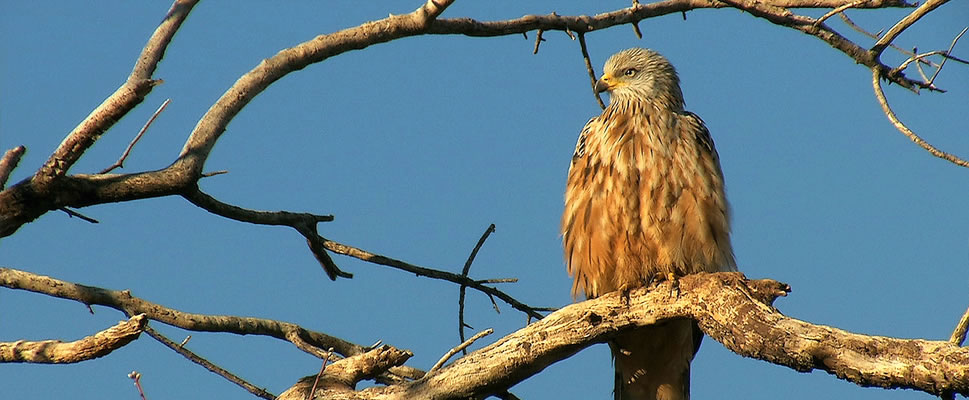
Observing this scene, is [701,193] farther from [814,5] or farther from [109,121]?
[109,121]

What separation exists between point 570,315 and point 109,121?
1.91 metres

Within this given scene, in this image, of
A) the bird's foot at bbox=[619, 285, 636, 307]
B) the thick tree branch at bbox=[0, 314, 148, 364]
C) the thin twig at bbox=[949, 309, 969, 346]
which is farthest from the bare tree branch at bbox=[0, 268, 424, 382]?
the thin twig at bbox=[949, 309, 969, 346]

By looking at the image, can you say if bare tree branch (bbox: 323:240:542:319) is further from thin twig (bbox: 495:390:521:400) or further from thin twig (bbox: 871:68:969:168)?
thin twig (bbox: 871:68:969:168)

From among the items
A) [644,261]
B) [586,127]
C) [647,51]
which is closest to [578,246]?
[644,261]

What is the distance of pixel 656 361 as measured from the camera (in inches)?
202

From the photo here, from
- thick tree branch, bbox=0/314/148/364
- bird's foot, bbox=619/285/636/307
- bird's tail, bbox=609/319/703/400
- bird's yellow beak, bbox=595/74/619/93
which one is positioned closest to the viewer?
thick tree branch, bbox=0/314/148/364

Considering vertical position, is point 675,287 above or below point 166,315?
below

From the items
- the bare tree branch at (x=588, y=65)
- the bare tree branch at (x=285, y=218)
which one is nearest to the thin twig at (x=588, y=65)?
the bare tree branch at (x=588, y=65)

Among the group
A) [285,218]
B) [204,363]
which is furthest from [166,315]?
[285,218]

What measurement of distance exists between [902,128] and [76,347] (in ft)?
10.5

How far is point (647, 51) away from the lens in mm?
5941

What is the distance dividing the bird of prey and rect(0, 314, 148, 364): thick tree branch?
2233mm

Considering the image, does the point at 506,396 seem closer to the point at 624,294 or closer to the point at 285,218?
the point at 624,294

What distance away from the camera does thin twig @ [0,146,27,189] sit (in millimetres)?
3367
